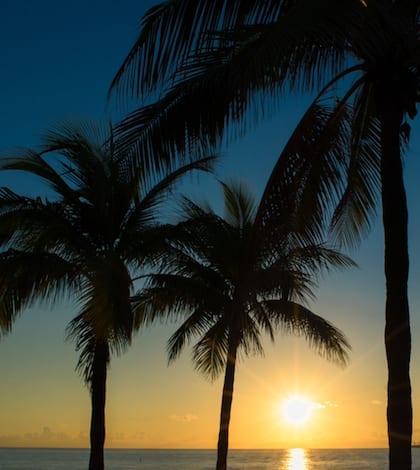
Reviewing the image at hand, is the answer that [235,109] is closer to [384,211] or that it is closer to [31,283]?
[384,211]

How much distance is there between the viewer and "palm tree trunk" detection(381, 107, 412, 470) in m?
7.89

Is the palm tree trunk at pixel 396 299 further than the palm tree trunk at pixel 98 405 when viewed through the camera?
No

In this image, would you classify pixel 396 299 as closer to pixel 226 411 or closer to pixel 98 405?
pixel 98 405

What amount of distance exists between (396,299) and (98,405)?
33.4 feet

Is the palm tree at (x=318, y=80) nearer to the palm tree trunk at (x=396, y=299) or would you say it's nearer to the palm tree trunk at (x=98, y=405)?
the palm tree trunk at (x=396, y=299)

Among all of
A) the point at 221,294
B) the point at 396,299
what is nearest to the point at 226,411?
the point at 221,294

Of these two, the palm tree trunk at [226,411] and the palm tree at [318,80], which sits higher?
the palm tree at [318,80]

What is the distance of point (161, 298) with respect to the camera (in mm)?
19547

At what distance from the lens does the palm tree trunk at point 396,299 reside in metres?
7.89

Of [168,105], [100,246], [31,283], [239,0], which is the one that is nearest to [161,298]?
[100,246]

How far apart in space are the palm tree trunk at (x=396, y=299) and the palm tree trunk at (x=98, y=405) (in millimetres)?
9928

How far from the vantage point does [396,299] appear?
329 inches

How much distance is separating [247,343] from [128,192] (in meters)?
6.92

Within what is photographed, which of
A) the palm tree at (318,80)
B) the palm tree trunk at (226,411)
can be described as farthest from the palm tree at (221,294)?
the palm tree at (318,80)
